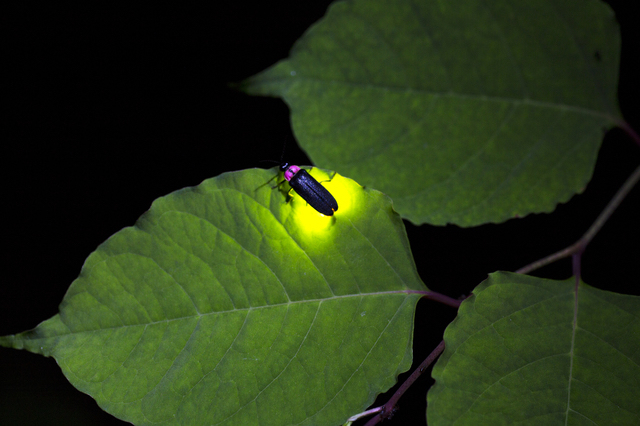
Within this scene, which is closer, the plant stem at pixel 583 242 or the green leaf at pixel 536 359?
the green leaf at pixel 536 359

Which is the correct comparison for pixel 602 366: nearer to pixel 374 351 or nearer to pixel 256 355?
pixel 374 351

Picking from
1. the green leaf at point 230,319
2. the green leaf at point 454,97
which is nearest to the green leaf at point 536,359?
the green leaf at point 230,319

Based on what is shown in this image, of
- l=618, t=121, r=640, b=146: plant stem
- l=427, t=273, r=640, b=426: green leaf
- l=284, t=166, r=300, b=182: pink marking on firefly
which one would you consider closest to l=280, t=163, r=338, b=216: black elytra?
l=284, t=166, r=300, b=182: pink marking on firefly

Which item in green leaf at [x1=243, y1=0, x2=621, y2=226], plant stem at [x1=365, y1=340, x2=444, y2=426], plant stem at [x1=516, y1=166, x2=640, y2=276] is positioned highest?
green leaf at [x1=243, y1=0, x2=621, y2=226]

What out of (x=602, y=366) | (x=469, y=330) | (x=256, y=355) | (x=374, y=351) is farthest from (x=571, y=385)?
(x=256, y=355)

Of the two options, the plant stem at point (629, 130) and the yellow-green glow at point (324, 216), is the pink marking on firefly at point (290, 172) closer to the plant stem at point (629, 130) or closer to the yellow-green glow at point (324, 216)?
the yellow-green glow at point (324, 216)

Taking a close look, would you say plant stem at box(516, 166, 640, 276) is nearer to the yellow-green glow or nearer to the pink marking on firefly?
the yellow-green glow
